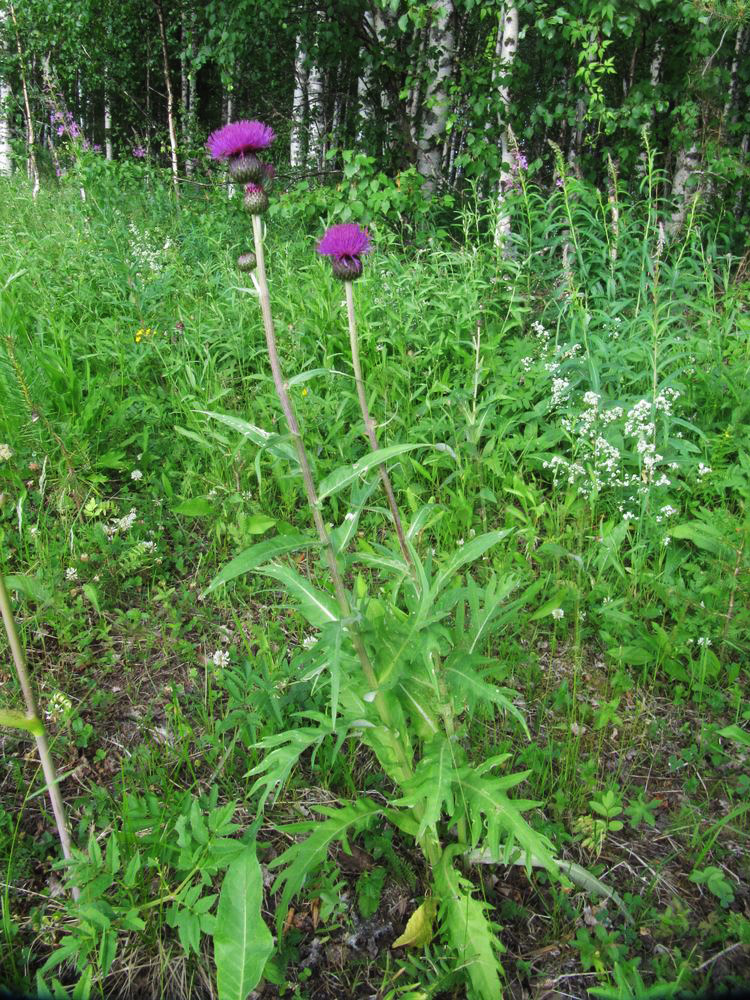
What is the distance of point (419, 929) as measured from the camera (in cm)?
149

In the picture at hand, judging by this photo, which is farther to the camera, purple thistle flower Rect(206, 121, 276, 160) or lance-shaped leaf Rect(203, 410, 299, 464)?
purple thistle flower Rect(206, 121, 276, 160)

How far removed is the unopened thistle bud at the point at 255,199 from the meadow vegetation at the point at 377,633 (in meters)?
0.47

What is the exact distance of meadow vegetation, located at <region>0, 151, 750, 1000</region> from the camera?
4.77 feet

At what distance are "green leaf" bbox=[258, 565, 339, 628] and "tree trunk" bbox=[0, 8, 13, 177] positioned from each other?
12776 mm

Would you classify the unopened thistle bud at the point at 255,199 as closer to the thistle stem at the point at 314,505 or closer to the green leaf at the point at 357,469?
the thistle stem at the point at 314,505

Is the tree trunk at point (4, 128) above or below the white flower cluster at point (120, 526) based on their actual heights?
above

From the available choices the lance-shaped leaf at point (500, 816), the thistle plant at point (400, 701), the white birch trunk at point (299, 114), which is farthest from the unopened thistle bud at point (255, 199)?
the white birch trunk at point (299, 114)

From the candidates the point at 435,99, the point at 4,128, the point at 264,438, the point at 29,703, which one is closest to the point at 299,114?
the point at 435,99

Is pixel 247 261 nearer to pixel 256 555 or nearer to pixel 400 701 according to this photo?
pixel 256 555

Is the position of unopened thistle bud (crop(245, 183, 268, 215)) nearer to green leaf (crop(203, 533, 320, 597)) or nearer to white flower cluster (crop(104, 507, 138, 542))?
green leaf (crop(203, 533, 320, 597))

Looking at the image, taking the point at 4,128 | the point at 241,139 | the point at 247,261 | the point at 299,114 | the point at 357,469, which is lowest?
the point at 357,469

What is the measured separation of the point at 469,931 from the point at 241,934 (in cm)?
50

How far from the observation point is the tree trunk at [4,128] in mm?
11670

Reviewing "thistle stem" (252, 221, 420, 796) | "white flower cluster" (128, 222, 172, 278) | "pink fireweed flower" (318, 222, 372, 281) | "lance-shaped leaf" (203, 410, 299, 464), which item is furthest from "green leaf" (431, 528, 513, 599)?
"white flower cluster" (128, 222, 172, 278)
